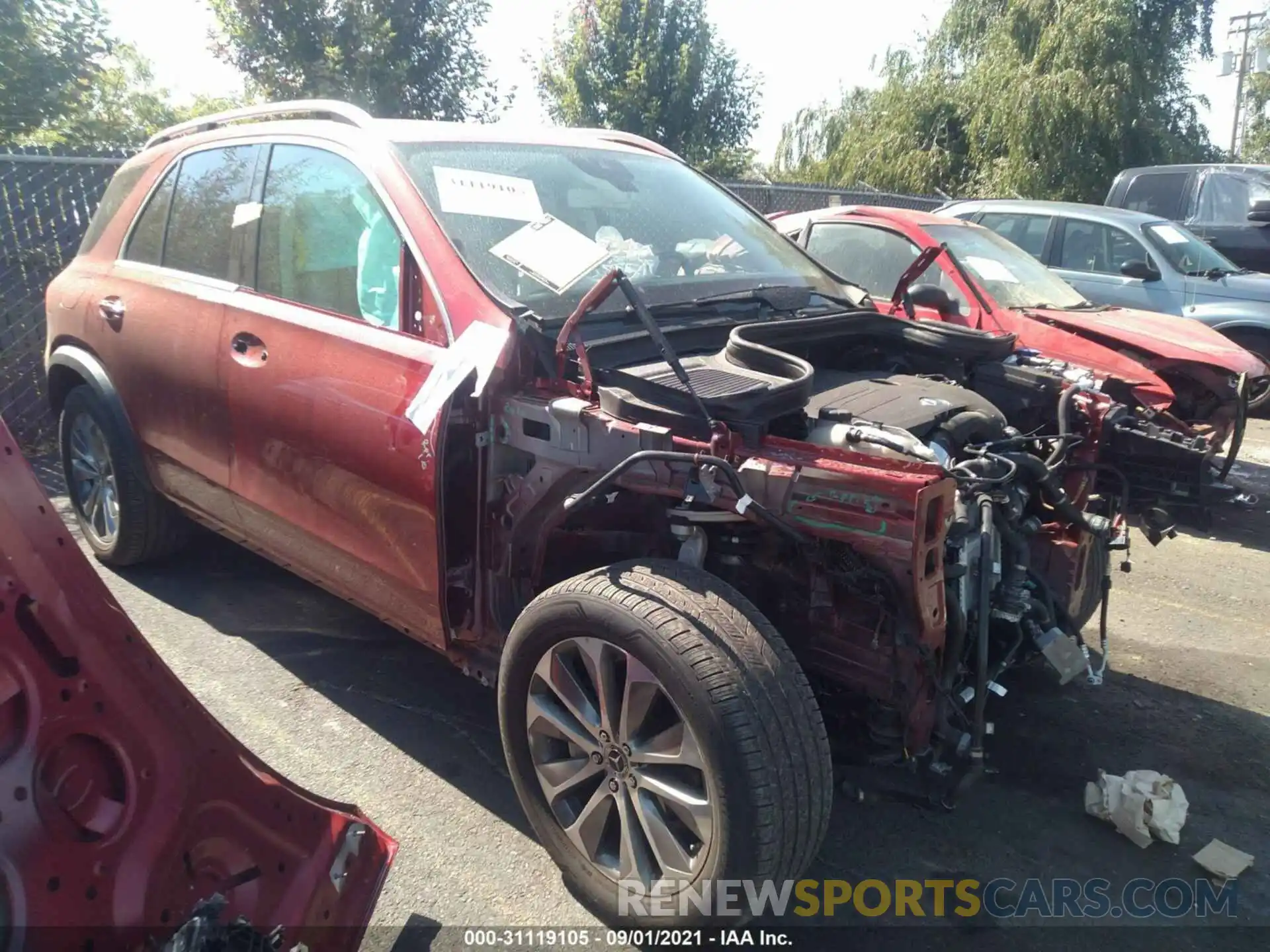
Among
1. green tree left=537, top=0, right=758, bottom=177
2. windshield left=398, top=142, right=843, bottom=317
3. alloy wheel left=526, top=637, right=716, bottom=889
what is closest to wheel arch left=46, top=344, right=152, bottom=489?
windshield left=398, top=142, right=843, bottom=317

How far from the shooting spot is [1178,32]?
18.2 meters

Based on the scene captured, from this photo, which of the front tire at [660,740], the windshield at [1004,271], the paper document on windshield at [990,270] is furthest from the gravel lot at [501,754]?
the paper document on windshield at [990,270]

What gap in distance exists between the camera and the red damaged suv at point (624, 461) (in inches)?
90.1

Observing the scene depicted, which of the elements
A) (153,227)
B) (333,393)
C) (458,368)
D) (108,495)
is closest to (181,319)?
(153,227)

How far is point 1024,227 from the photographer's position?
348 inches

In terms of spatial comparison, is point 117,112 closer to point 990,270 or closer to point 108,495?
point 108,495

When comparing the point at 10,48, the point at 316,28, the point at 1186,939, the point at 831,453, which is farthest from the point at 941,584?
the point at 316,28

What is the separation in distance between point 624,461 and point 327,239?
1.62m

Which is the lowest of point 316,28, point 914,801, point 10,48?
point 914,801

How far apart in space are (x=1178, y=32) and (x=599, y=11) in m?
12.8

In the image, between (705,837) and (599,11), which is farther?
(599,11)

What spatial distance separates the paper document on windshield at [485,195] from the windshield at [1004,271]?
3.82 m

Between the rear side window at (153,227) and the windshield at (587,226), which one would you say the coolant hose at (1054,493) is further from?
the rear side window at (153,227)

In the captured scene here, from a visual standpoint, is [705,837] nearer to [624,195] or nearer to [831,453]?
[831,453]
